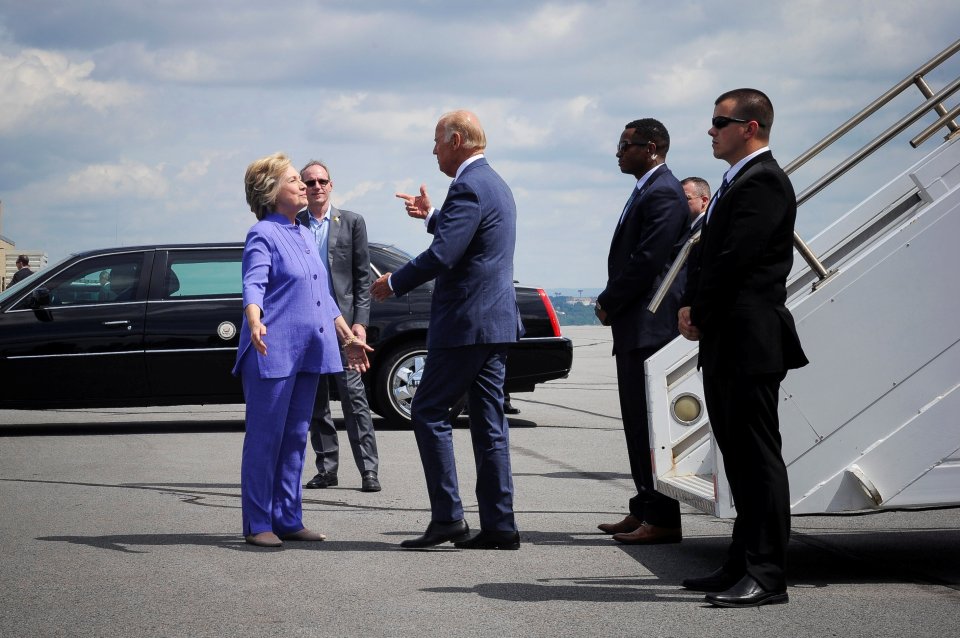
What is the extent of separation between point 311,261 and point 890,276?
282cm

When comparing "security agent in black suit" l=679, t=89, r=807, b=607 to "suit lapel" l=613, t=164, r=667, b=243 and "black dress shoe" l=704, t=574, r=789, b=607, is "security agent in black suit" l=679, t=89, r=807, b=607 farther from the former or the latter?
"suit lapel" l=613, t=164, r=667, b=243

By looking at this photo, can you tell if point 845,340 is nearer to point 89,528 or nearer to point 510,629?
point 510,629

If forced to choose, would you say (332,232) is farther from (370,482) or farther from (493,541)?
(493,541)

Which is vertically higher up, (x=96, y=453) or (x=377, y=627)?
(x=96, y=453)

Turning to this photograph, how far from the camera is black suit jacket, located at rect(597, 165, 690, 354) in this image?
6.05 m

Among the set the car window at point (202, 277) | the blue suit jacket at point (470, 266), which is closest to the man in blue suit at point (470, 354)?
the blue suit jacket at point (470, 266)

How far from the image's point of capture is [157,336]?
36.7 ft

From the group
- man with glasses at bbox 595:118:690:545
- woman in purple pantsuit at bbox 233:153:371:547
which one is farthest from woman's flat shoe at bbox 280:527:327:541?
man with glasses at bbox 595:118:690:545

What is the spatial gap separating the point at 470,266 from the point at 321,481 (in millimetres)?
2821

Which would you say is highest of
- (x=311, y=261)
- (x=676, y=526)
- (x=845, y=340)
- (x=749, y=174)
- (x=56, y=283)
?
(x=56, y=283)

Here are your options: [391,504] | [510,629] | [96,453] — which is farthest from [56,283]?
[510,629]

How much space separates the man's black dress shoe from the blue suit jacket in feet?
2.98

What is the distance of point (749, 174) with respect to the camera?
4742mm

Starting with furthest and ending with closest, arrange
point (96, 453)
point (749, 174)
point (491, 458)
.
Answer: point (96, 453) → point (491, 458) → point (749, 174)
